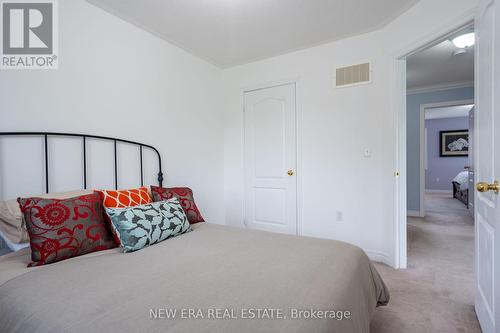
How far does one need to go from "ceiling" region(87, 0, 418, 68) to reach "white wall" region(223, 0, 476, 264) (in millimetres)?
176

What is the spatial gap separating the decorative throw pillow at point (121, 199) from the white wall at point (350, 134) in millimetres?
1906

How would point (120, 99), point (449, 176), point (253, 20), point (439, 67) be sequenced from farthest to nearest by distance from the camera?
point (449, 176) → point (439, 67) → point (253, 20) → point (120, 99)

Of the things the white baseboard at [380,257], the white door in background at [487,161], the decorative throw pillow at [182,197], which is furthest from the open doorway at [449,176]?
the decorative throw pillow at [182,197]

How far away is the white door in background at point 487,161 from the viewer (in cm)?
125

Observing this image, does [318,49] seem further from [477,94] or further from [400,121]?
[477,94]

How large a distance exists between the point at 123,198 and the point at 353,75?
8.45ft

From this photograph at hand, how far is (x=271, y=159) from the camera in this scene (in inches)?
132

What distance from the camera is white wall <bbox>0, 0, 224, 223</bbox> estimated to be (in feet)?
5.70

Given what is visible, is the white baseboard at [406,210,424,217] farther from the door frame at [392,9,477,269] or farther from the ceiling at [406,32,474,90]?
the door frame at [392,9,477,269]

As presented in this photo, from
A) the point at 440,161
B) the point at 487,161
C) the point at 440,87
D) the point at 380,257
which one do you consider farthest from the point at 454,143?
the point at 487,161

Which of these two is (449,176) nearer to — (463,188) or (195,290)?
(463,188)

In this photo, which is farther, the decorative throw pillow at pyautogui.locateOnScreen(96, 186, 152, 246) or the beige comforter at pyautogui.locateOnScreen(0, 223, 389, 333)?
the decorative throw pillow at pyautogui.locateOnScreen(96, 186, 152, 246)

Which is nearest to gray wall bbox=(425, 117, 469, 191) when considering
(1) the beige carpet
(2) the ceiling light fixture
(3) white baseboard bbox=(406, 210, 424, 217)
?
(3) white baseboard bbox=(406, 210, 424, 217)

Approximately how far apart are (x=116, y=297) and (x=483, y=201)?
1984 mm
